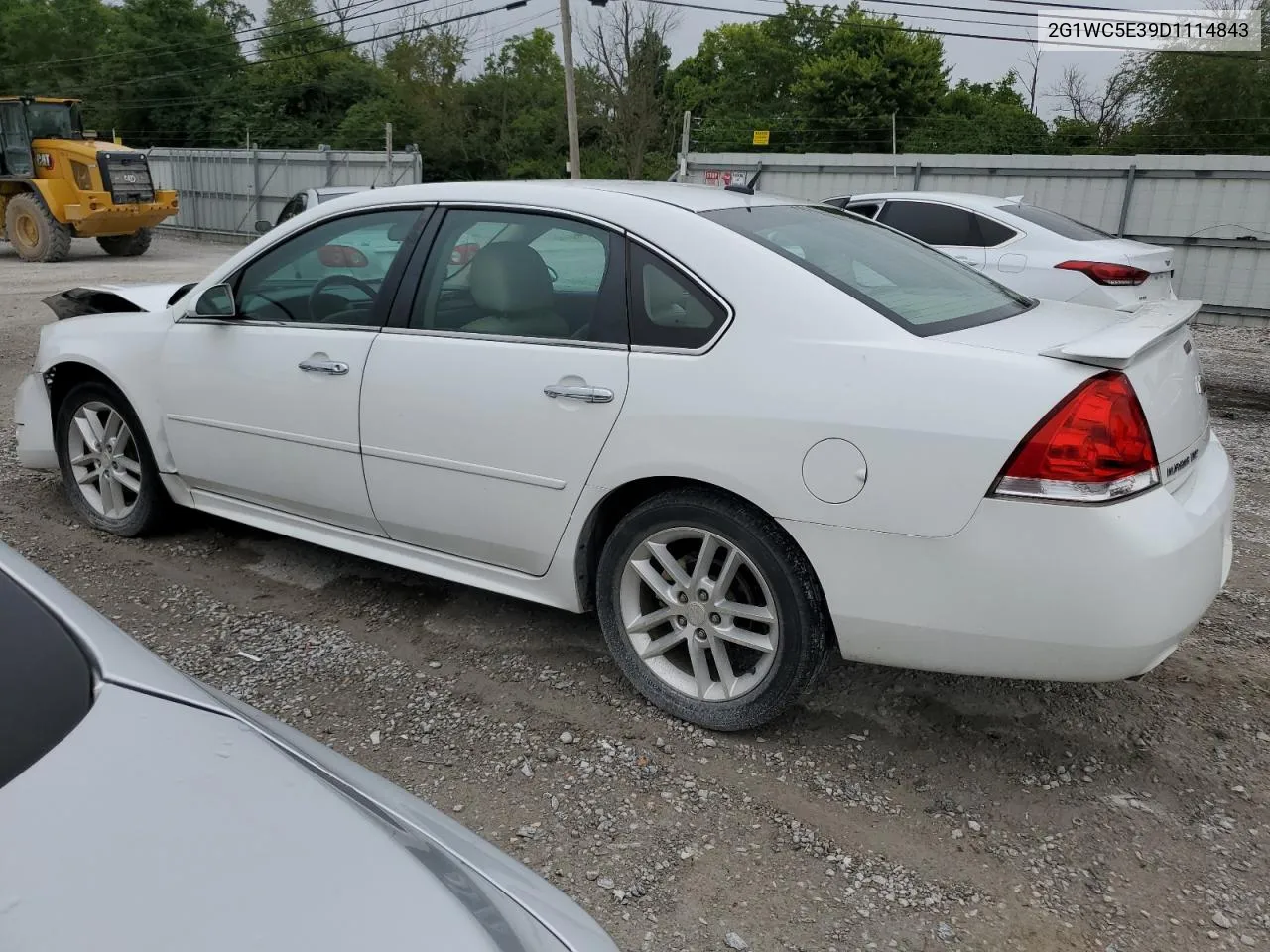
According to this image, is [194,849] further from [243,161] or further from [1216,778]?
[243,161]

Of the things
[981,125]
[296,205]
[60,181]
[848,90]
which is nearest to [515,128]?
[848,90]

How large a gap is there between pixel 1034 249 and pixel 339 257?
21.2 feet

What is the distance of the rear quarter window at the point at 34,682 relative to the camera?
142 cm

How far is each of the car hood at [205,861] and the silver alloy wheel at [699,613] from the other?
5.02 ft

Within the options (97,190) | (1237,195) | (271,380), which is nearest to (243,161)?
(97,190)

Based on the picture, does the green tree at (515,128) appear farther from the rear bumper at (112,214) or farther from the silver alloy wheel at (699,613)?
the silver alloy wheel at (699,613)

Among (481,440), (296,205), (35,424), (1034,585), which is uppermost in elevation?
(296,205)

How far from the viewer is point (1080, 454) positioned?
238cm

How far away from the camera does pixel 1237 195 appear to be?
1311 centimetres

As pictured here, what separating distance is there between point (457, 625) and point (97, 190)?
1863 cm

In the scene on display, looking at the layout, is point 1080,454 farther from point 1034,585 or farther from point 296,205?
point 296,205

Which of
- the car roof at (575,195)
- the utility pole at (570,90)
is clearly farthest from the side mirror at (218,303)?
the utility pole at (570,90)

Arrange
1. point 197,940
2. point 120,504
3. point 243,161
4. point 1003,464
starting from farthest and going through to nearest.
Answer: point 243,161, point 120,504, point 1003,464, point 197,940

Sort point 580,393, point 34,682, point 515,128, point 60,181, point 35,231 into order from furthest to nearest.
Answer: point 515,128 < point 35,231 < point 60,181 < point 580,393 < point 34,682
